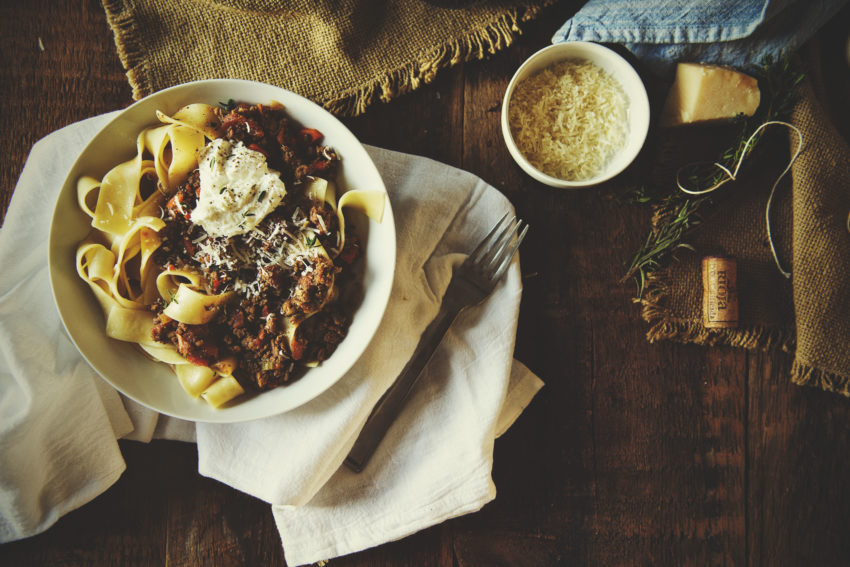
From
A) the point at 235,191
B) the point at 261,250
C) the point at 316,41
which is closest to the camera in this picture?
the point at 235,191

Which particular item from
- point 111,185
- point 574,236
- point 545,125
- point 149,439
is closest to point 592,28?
point 545,125

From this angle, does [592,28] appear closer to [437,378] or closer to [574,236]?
[574,236]

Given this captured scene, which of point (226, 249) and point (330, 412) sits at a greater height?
point (226, 249)

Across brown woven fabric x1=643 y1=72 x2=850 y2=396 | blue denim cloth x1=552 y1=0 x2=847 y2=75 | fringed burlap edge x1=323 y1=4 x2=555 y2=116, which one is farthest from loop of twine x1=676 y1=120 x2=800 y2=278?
fringed burlap edge x1=323 y1=4 x2=555 y2=116

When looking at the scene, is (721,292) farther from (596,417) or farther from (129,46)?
(129,46)

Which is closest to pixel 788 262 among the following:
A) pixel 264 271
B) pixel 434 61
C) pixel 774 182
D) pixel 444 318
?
pixel 774 182

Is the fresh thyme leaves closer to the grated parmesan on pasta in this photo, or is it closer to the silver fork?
the grated parmesan on pasta
